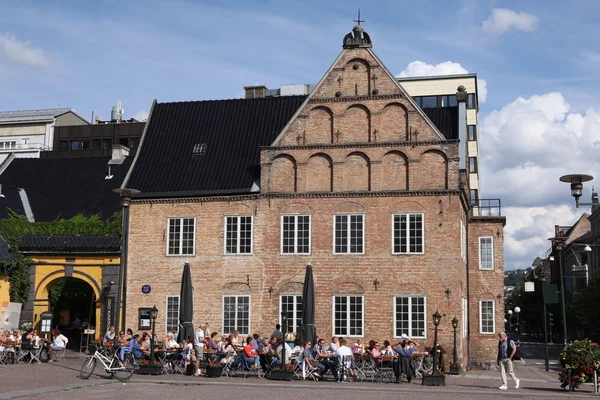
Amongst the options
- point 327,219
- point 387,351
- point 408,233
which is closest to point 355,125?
point 327,219

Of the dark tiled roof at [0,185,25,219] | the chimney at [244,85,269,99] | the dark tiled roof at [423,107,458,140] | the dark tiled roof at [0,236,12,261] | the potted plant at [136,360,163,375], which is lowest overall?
the potted plant at [136,360,163,375]

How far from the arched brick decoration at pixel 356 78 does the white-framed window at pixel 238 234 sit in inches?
273

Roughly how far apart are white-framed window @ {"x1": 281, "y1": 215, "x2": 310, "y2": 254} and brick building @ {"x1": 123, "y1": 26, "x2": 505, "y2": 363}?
51 millimetres

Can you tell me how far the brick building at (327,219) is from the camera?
3080cm

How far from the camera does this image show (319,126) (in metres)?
32.7

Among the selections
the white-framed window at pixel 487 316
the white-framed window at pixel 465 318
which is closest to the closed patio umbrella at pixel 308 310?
the white-framed window at pixel 465 318

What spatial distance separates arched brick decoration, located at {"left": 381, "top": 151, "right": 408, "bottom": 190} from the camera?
3148cm

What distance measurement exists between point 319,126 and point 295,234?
474 centimetres

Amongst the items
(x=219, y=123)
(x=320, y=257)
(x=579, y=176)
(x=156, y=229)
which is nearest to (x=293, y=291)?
(x=320, y=257)

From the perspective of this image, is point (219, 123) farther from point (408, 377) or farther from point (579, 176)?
point (579, 176)

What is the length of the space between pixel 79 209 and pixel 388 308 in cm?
1826

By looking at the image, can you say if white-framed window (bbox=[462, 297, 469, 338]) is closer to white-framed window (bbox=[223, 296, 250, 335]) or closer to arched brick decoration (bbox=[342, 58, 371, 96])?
white-framed window (bbox=[223, 296, 250, 335])

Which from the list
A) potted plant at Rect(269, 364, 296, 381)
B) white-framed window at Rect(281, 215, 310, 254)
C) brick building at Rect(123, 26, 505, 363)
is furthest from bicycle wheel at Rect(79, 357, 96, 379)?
white-framed window at Rect(281, 215, 310, 254)

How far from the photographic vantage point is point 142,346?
2664 cm
